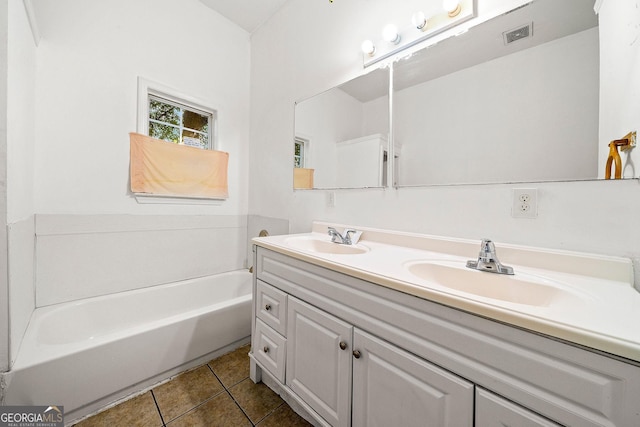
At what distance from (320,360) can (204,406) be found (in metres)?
0.81

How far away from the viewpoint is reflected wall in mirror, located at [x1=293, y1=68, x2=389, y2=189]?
1.43 metres

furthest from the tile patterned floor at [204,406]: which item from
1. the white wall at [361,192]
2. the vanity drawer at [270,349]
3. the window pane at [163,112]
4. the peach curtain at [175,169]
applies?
the window pane at [163,112]

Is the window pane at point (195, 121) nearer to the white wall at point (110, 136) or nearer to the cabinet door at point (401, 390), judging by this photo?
the white wall at point (110, 136)

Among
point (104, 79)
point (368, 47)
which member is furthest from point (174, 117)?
point (368, 47)

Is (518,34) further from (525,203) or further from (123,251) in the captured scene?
(123,251)

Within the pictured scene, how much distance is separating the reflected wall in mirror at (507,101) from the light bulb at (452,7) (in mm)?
113

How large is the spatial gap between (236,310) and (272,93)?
1898 mm

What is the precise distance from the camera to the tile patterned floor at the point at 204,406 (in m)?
1.18

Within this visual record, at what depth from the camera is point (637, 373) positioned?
0.42 metres

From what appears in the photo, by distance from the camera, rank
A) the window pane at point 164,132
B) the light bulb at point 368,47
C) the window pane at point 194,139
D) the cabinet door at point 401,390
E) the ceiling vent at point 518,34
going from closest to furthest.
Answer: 1. the cabinet door at point 401,390
2. the ceiling vent at point 518,34
3. the light bulb at point 368,47
4. the window pane at point 164,132
5. the window pane at point 194,139

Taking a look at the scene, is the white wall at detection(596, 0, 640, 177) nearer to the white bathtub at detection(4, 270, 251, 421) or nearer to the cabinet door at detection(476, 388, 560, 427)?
the cabinet door at detection(476, 388, 560, 427)

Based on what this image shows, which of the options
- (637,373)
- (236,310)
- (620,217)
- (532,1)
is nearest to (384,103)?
(532,1)

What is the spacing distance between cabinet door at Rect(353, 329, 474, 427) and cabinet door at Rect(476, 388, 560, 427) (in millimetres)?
21

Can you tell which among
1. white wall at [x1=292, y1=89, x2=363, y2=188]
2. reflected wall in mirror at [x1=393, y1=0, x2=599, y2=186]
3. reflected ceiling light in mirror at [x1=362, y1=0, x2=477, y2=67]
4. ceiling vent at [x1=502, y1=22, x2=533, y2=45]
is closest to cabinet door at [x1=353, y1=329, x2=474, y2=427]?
reflected wall in mirror at [x1=393, y1=0, x2=599, y2=186]
